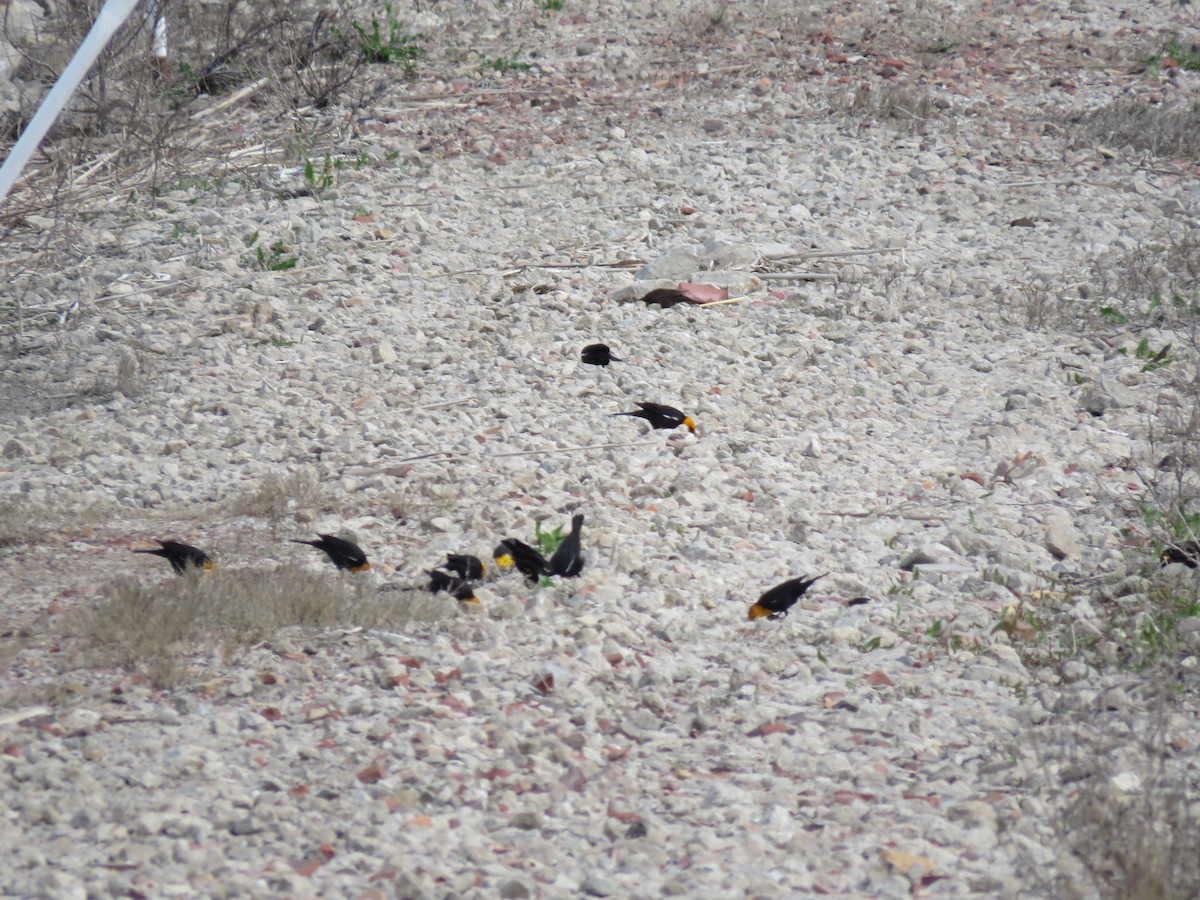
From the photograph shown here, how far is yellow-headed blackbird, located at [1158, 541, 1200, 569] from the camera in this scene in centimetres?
373

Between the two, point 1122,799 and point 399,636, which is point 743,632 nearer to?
point 399,636

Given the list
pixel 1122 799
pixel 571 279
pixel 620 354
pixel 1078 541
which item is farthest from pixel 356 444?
pixel 1122 799

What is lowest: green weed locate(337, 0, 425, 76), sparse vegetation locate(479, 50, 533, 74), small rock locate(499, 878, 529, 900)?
small rock locate(499, 878, 529, 900)

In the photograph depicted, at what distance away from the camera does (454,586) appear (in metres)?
3.67

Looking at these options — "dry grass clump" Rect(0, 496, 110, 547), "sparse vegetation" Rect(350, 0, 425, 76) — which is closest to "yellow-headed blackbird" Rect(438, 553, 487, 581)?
"dry grass clump" Rect(0, 496, 110, 547)

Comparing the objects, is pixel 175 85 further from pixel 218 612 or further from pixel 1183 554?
pixel 1183 554

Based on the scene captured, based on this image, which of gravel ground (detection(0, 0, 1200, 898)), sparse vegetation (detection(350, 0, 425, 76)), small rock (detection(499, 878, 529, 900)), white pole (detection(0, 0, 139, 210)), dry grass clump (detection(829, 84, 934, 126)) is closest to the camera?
small rock (detection(499, 878, 529, 900))

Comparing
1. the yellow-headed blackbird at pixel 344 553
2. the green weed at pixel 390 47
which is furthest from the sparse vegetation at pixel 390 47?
the yellow-headed blackbird at pixel 344 553

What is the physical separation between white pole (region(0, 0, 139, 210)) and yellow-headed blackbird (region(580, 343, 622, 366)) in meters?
2.44

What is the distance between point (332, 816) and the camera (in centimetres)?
268

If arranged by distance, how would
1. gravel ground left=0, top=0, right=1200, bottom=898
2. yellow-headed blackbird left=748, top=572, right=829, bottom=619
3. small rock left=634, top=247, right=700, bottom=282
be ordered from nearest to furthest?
gravel ground left=0, top=0, right=1200, bottom=898 < yellow-headed blackbird left=748, top=572, right=829, bottom=619 < small rock left=634, top=247, right=700, bottom=282

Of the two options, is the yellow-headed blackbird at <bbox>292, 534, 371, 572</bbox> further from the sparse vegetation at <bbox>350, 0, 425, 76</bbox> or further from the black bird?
the sparse vegetation at <bbox>350, 0, 425, 76</bbox>

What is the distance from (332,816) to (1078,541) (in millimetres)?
2596

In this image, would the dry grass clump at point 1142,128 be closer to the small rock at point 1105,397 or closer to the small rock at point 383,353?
the small rock at point 1105,397
